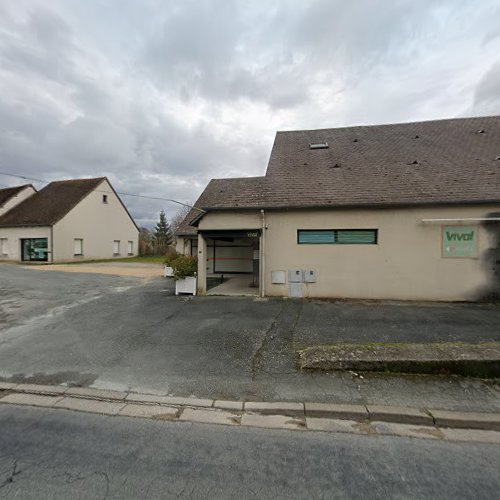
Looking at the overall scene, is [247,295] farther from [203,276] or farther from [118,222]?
[118,222]

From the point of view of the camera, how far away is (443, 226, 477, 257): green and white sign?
8.23 metres

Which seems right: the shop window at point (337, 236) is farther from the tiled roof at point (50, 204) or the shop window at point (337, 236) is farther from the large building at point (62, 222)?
the tiled roof at point (50, 204)

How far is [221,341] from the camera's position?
5.29 m

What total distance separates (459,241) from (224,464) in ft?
29.0

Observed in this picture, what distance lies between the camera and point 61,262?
71.8ft

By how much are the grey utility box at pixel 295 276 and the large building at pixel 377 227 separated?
0.10ft

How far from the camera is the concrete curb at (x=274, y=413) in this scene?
2943mm

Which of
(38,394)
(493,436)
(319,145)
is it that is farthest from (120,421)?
(319,145)

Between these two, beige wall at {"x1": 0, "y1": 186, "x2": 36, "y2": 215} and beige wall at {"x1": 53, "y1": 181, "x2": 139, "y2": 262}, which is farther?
beige wall at {"x1": 0, "y1": 186, "x2": 36, "y2": 215}

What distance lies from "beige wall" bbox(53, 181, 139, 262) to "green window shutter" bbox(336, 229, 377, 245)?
71.4ft

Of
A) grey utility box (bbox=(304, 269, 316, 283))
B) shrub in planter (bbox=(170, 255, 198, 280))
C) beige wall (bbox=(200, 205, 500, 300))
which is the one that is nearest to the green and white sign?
beige wall (bbox=(200, 205, 500, 300))

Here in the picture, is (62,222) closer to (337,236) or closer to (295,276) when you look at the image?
(295,276)

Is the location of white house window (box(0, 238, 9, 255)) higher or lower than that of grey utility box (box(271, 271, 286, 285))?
higher

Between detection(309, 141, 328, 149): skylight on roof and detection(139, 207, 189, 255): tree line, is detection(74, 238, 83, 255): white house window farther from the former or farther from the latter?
detection(309, 141, 328, 149): skylight on roof
